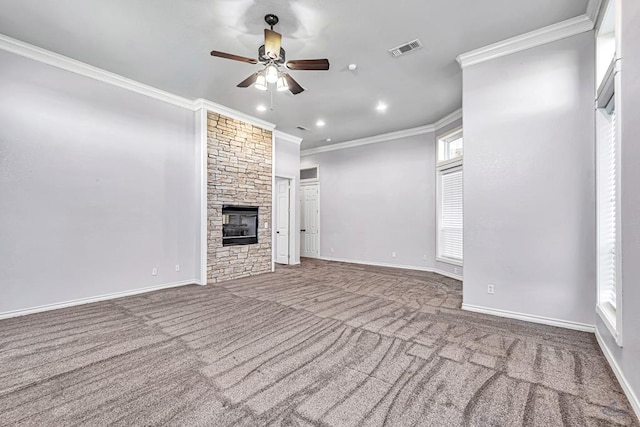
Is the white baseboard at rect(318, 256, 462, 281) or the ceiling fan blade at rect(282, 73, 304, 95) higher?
the ceiling fan blade at rect(282, 73, 304, 95)

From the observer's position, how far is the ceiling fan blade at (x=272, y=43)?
295cm

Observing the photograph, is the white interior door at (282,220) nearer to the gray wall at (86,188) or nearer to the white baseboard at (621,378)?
the gray wall at (86,188)

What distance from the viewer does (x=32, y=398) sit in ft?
6.55

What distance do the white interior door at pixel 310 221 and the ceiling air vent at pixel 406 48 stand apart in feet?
17.3

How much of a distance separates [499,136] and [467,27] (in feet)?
4.27

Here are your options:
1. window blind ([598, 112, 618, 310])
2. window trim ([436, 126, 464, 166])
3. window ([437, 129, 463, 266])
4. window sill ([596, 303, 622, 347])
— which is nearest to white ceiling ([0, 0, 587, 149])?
window trim ([436, 126, 464, 166])

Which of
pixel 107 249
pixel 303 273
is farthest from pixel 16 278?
pixel 303 273

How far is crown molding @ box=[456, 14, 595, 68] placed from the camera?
10.3 feet

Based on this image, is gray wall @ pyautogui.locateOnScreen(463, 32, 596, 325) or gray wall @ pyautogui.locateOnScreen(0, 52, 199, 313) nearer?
gray wall @ pyautogui.locateOnScreen(463, 32, 596, 325)

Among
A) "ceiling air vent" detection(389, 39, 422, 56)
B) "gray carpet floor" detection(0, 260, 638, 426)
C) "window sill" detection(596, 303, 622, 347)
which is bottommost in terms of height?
"gray carpet floor" detection(0, 260, 638, 426)

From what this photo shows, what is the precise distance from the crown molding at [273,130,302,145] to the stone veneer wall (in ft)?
1.61

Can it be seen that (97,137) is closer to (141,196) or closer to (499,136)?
(141,196)

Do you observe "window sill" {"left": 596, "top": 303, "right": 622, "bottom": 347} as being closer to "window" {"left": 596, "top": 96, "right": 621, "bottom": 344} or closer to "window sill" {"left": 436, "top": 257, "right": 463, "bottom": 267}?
"window" {"left": 596, "top": 96, "right": 621, "bottom": 344}

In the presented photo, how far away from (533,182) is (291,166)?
5.20m
